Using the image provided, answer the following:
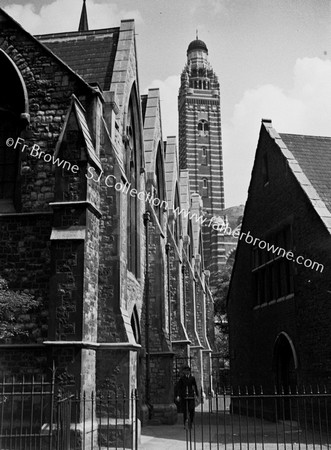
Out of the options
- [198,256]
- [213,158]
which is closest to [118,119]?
[198,256]

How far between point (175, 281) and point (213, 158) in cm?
7889

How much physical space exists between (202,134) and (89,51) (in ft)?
281

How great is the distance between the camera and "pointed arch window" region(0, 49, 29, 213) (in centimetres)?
1449

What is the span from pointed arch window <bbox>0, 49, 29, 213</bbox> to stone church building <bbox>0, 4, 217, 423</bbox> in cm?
3

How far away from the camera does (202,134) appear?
337ft

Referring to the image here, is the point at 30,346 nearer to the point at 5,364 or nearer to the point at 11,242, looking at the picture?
the point at 5,364

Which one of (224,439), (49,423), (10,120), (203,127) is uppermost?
(203,127)

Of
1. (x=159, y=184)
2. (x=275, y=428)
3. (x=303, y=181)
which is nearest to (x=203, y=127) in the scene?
(x=159, y=184)

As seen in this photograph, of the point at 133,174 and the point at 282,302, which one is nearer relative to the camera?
the point at 282,302

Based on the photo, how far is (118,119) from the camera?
53.1ft

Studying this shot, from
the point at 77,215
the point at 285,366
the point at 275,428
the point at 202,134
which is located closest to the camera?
the point at 77,215

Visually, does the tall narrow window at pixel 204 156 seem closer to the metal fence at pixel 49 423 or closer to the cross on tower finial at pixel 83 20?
the cross on tower finial at pixel 83 20

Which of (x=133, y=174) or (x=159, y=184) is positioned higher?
(x=159, y=184)

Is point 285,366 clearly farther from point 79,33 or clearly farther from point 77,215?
point 79,33
